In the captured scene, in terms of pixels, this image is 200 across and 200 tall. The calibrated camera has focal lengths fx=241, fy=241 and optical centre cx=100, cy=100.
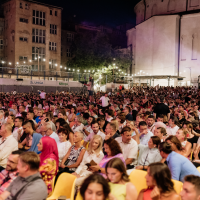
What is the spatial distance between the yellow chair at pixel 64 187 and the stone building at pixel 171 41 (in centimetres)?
3605

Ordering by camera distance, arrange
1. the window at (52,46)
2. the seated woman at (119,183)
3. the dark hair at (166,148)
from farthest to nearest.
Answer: the window at (52,46) → the dark hair at (166,148) → the seated woman at (119,183)

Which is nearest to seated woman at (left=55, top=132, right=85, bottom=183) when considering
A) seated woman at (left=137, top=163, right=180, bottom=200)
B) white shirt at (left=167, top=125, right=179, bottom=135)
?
seated woman at (left=137, top=163, right=180, bottom=200)

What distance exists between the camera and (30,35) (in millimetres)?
38375

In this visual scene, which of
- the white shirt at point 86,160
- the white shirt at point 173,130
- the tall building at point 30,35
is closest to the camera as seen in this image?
the white shirt at point 86,160

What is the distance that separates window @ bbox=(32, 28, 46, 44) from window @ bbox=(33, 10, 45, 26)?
124 cm

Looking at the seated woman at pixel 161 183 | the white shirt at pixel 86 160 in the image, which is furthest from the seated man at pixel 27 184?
the white shirt at pixel 86 160

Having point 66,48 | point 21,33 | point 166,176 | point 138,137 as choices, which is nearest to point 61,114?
point 138,137

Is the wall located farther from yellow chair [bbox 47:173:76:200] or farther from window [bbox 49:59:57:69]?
yellow chair [bbox 47:173:76:200]

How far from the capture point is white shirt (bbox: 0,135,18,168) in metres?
5.18

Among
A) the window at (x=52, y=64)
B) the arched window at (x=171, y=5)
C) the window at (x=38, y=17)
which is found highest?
the arched window at (x=171, y=5)

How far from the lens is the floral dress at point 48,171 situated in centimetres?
403

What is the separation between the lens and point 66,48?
4494 centimetres

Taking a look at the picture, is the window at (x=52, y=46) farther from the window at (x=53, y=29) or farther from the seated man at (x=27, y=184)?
the seated man at (x=27, y=184)

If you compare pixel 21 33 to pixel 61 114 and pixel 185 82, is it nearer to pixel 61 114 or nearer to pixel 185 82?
pixel 185 82
